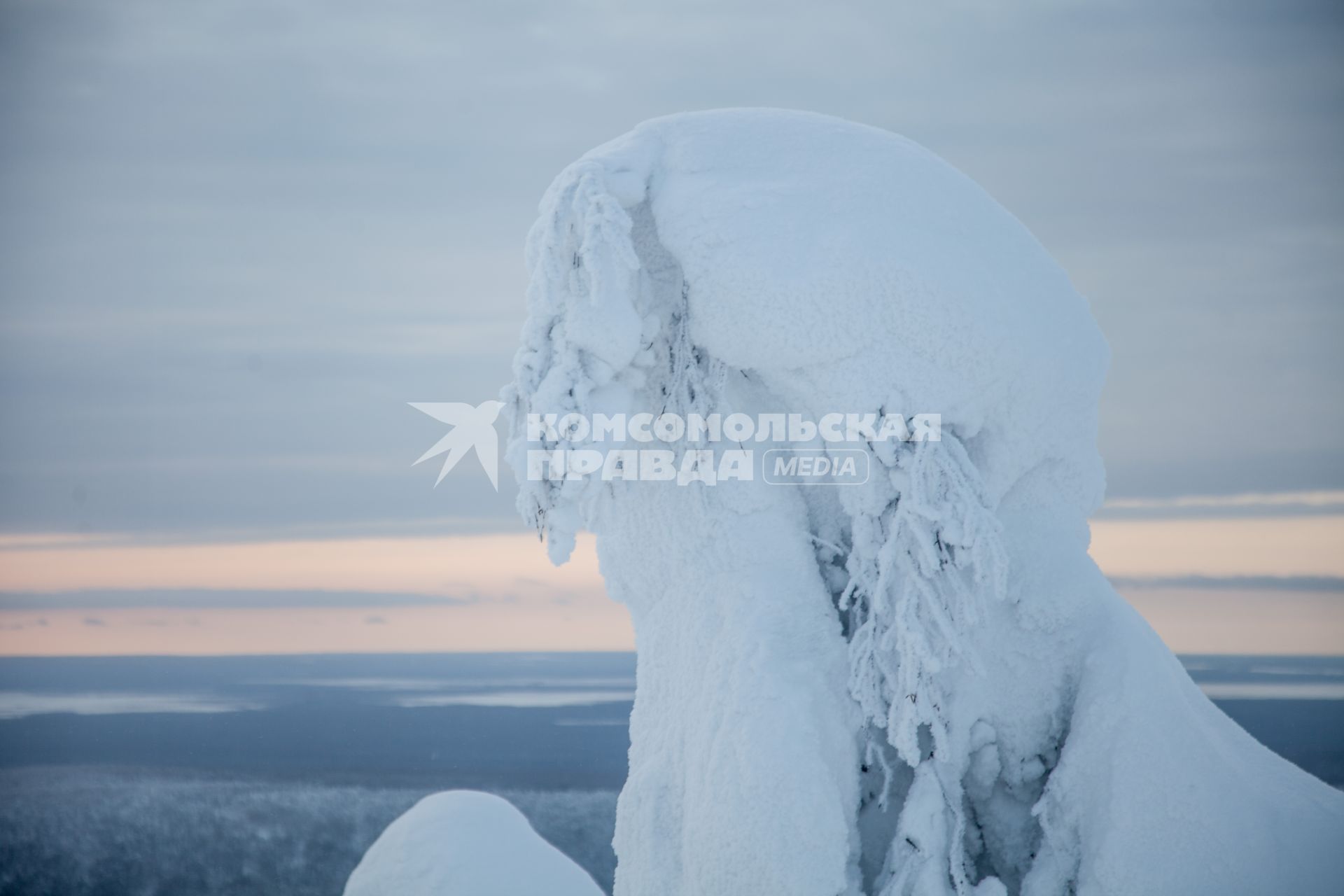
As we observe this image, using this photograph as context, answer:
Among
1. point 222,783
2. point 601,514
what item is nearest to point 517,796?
point 222,783

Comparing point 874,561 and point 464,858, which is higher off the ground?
point 874,561

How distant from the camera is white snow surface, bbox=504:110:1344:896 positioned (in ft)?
18.7

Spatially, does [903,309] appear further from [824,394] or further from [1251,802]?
[1251,802]

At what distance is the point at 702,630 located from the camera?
20.6 ft

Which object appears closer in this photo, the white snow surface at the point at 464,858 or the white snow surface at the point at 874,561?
the white snow surface at the point at 874,561

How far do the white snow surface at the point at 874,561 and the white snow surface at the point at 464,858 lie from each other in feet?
4.92

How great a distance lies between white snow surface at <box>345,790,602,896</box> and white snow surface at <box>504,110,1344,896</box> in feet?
4.92

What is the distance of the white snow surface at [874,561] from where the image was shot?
18.7 feet

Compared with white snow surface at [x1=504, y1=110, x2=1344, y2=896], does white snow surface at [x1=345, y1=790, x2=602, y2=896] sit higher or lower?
lower

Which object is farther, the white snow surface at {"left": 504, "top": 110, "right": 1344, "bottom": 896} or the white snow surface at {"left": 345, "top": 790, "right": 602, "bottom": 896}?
the white snow surface at {"left": 345, "top": 790, "right": 602, "bottom": 896}

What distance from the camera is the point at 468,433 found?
8711mm

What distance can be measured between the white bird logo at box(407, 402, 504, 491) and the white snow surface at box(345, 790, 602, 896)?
2.23 m

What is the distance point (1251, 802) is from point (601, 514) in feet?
11.6

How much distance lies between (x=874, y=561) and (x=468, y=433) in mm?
3716
